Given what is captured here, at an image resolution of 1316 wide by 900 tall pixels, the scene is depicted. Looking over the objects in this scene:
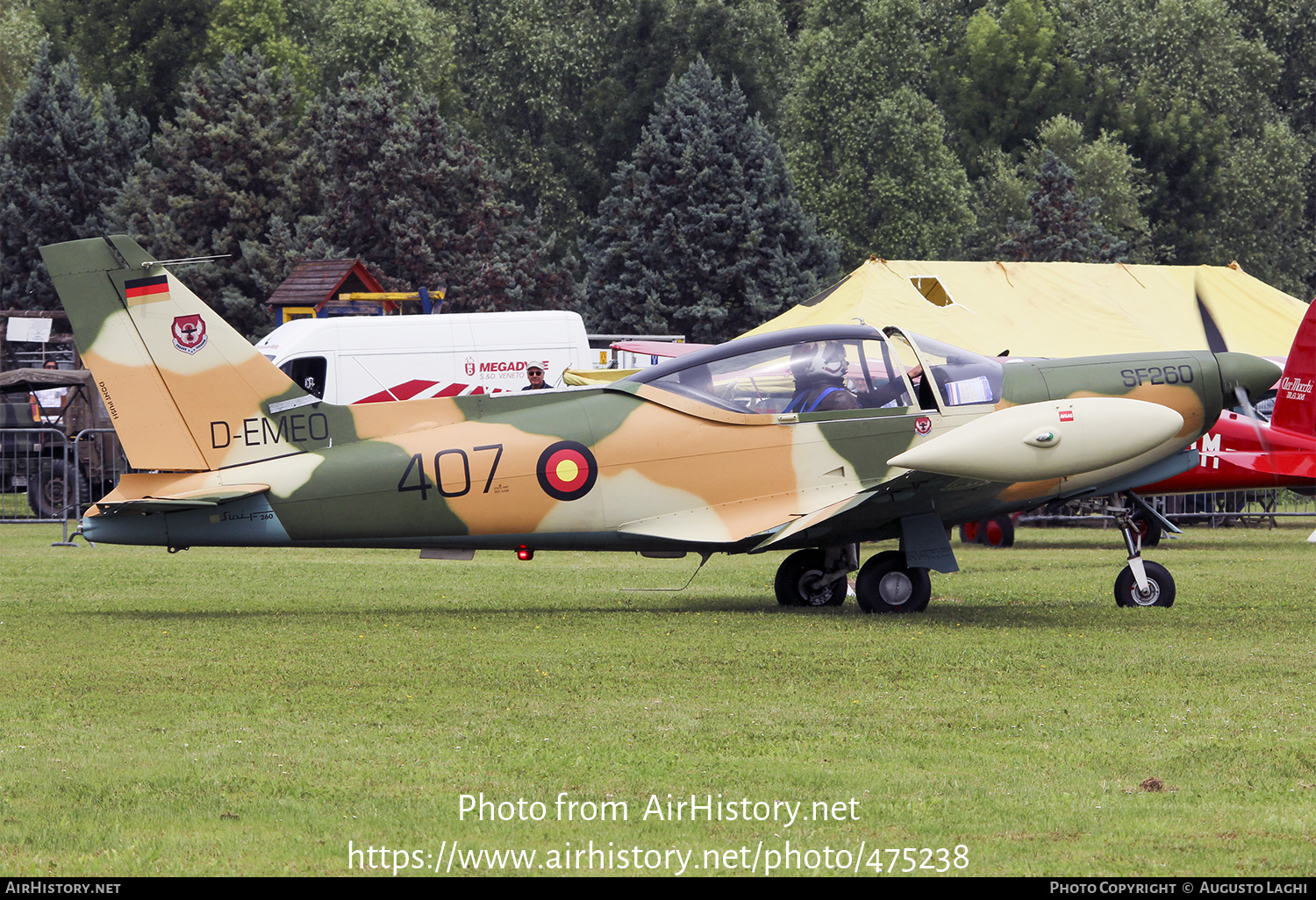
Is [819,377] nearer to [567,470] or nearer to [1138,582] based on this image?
[567,470]

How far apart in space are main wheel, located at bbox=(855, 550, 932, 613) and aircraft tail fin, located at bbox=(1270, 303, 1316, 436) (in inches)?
260

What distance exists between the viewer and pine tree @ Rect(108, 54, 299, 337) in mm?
51188

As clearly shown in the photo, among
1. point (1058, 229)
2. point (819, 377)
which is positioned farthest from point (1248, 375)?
point (1058, 229)

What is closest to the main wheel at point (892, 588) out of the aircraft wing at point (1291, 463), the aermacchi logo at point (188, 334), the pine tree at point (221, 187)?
the aermacchi logo at point (188, 334)

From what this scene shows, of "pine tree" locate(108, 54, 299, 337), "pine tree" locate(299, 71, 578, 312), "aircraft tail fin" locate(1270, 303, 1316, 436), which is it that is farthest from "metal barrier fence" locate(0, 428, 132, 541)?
"pine tree" locate(299, 71, 578, 312)

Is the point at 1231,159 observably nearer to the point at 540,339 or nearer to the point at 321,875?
the point at 540,339

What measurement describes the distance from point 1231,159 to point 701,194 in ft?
91.5

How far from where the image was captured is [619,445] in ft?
39.3

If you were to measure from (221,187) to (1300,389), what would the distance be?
4208 cm

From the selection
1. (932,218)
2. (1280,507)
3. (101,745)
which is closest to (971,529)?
(1280,507)

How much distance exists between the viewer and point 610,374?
2177 cm

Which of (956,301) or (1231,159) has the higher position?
(1231,159)

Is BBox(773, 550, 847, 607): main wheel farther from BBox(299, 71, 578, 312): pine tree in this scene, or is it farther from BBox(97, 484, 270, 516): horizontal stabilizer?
BBox(299, 71, 578, 312): pine tree

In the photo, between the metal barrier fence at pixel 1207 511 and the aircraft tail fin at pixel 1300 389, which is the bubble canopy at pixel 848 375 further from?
the metal barrier fence at pixel 1207 511
